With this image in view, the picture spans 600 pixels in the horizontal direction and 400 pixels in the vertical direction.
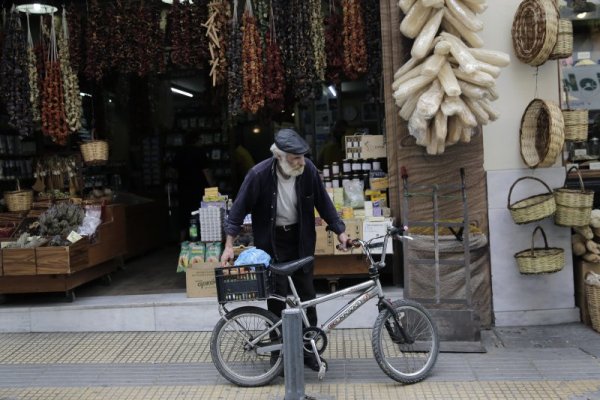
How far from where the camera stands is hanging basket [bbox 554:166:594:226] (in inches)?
224

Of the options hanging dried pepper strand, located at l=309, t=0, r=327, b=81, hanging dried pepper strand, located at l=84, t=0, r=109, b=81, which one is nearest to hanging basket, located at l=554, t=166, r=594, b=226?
hanging dried pepper strand, located at l=309, t=0, r=327, b=81

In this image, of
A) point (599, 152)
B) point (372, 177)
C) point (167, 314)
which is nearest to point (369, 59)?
point (372, 177)

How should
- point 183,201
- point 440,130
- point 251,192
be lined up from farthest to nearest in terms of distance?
point 183,201 → point 440,130 → point 251,192

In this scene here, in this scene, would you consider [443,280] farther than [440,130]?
Yes

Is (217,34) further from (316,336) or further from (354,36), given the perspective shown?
(316,336)

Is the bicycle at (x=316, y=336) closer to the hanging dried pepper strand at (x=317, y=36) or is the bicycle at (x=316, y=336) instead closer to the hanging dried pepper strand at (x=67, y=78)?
the hanging dried pepper strand at (x=317, y=36)

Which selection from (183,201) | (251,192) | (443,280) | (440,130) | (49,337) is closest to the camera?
(251,192)

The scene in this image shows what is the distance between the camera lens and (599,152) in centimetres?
654

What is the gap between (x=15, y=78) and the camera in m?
6.87

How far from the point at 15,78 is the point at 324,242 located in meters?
4.08

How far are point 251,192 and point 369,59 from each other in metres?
2.46

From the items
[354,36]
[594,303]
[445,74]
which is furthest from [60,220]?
[594,303]

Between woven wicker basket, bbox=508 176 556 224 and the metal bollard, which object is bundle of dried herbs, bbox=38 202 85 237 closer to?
the metal bollard

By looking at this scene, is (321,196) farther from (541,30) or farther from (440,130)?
(541,30)
